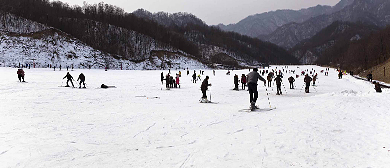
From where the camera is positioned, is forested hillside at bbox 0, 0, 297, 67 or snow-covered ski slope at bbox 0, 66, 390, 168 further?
forested hillside at bbox 0, 0, 297, 67

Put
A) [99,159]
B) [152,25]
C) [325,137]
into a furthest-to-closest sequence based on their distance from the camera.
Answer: [152,25] → [325,137] → [99,159]

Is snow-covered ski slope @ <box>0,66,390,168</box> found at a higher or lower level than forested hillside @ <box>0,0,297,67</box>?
lower

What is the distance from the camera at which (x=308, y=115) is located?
8.33 meters

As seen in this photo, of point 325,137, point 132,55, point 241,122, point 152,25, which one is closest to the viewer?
point 325,137

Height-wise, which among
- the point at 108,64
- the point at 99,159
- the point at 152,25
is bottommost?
the point at 99,159

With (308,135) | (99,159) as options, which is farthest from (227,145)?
(99,159)

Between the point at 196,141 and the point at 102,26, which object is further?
the point at 102,26

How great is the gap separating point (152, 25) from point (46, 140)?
148 meters

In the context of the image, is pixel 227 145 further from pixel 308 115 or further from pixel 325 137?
pixel 308 115

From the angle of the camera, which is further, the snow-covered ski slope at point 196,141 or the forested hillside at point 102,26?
the forested hillside at point 102,26

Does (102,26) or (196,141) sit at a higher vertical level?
(102,26)

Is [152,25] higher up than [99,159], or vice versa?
[152,25]

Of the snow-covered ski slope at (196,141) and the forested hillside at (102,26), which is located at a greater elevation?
the forested hillside at (102,26)

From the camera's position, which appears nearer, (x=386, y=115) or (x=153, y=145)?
(x=153, y=145)
